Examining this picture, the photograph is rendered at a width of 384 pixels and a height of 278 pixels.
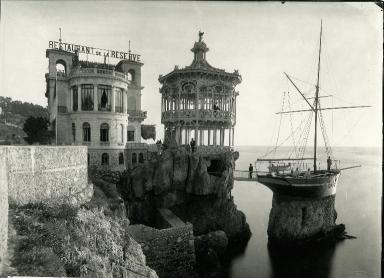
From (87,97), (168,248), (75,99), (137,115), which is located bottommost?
(168,248)

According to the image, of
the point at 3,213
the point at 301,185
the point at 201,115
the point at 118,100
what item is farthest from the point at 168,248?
the point at 118,100

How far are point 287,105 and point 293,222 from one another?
31.6ft

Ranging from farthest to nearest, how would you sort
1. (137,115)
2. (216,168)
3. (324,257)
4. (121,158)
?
(137,115) → (216,168) → (121,158) → (324,257)

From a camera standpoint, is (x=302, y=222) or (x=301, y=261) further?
(x=302, y=222)

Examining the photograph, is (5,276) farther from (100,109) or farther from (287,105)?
(287,105)

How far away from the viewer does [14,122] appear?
28.7 meters

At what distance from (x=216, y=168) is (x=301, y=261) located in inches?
367

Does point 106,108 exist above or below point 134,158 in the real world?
above

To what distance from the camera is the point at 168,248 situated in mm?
13781

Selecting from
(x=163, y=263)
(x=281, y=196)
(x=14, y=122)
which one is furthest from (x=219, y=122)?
(x=14, y=122)

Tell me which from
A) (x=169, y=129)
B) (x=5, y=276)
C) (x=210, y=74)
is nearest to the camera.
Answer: (x=5, y=276)

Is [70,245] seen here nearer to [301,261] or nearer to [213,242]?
[213,242]

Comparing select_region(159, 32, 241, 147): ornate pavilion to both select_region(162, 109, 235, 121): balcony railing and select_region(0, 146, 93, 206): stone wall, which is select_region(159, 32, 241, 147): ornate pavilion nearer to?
select_region(162, 109, 235, 121): balcony railing

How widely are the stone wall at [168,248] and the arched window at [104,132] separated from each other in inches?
352
